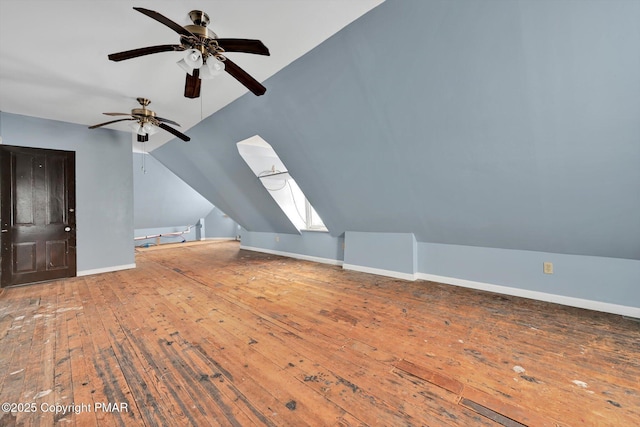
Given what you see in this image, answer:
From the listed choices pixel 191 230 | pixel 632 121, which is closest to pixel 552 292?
pixel 632 121

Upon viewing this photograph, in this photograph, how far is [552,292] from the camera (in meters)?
3.01

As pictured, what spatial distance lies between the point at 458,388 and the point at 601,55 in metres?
2.30

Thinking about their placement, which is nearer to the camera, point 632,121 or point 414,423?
point 414,423

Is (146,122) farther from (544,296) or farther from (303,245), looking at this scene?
(544,296)

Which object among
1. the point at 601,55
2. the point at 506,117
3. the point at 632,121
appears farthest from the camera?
the point at 506,117

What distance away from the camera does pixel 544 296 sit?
3.04 metres

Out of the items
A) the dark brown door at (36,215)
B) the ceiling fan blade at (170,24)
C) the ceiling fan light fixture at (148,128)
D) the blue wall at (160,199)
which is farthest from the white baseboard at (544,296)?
the blue wall at (160,199)

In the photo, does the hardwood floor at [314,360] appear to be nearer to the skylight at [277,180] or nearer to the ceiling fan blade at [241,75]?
the ceiling fan blade at [241,75]

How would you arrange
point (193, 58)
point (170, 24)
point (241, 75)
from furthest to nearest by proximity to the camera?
point (241, 75)
point (193, 58)
point (170, 24)

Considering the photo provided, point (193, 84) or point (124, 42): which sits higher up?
point (124, 42)

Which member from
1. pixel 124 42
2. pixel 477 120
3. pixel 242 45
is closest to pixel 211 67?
pixel 242 45

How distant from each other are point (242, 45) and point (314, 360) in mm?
2250

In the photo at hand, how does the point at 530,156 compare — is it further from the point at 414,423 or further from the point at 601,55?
the point at 414,423

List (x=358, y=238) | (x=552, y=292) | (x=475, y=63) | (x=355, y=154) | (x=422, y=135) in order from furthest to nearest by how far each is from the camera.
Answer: (x=358, y=238)
(x=355, y=154)
(x=552, y=292)
(x=422, y=135)
(x=475, y=63)
